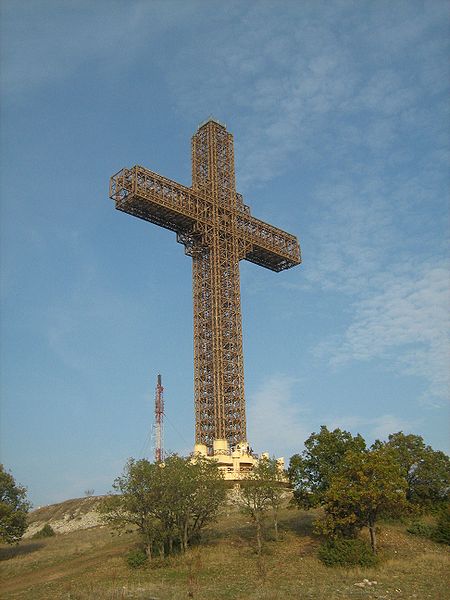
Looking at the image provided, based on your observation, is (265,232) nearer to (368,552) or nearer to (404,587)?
(368,552)

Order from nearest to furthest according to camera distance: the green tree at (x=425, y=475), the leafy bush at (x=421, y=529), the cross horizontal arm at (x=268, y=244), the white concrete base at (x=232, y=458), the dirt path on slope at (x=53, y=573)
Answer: the dirt path on slope at (x=53, y=573)
the leafy bush at (x=421, y=529)
the green tree at (x=425, y=475)
the white concrete base at (x=232, y=458)
the cross horizontal arm at (x=268, y=244)

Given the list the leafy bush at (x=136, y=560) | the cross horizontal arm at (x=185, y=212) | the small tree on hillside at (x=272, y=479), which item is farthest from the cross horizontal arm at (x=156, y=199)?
the leafy bush at (x=136, y=560)

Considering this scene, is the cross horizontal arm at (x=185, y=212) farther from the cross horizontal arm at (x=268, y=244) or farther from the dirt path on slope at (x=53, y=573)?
the dirt path on slope at (x=53, y=573)

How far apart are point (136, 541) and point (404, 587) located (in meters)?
18.5

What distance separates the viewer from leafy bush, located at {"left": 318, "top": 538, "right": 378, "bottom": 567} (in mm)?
25906

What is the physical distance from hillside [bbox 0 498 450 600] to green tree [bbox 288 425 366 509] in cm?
280

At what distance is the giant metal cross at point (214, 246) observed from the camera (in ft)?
149

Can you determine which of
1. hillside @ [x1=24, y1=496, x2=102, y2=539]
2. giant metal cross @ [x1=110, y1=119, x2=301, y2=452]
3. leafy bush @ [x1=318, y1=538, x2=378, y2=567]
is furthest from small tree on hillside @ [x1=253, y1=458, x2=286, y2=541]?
hillside @ [x1=24, y1=496, x2=102, y2=539]

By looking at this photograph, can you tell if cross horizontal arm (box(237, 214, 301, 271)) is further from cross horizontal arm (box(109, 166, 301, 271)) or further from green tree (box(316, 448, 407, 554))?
green tree (box(316, 448, 407, 554))

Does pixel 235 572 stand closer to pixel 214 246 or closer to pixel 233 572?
pixel 233 572

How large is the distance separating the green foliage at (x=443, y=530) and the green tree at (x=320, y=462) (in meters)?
5.94

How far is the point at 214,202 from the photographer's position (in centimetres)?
5050

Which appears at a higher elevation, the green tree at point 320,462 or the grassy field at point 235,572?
the green tree at point 320,462

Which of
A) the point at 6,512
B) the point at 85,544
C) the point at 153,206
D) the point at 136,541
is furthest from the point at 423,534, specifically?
the point at 153,206
